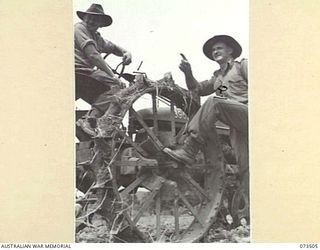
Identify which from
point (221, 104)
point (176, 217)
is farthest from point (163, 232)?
point (221, 104)

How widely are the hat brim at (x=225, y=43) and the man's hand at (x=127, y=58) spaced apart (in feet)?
0.93

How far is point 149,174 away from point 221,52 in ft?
1.76

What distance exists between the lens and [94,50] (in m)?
1.56

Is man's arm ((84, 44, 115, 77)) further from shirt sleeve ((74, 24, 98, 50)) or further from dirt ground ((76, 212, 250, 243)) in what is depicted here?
dirt ground ((76, 212, 250, 243))

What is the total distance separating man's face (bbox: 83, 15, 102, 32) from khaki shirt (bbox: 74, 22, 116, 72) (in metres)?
0.02

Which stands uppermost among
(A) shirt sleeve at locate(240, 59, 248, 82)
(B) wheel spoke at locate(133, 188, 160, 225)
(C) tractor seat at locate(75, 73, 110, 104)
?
(A) shirt sleeve at locate(240, 59, 248, 82)

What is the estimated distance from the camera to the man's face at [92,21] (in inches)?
60.9

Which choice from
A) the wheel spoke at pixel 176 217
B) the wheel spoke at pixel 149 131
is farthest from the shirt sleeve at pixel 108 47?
the wheel spoke at pixel 176 217

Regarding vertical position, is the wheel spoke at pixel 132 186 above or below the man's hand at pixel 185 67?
below

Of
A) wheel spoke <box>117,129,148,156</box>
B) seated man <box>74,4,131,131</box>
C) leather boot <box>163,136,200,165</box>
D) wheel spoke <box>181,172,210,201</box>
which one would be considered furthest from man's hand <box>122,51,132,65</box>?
wheel spoke <box>181,172,210,201</box>

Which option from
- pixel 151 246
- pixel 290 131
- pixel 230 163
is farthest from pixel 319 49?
pixel 151 246

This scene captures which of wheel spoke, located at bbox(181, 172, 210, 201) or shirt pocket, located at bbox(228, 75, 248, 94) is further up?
shirt pocket, located at bbox(228, 75, 248, 94)

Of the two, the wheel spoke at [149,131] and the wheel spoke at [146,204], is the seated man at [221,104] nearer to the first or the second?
the wheel spoke at [149,131]

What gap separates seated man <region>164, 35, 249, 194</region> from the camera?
5.11 ft
